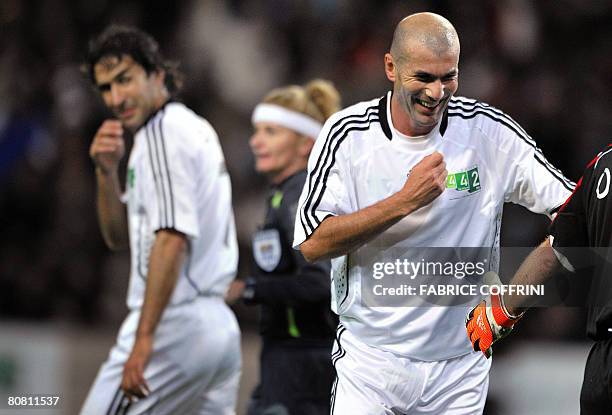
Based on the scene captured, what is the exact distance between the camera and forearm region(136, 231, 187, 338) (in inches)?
217

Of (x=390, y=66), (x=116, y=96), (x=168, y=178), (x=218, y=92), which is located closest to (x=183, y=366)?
(x=168, y=178)

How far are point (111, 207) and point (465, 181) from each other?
7.46 feet

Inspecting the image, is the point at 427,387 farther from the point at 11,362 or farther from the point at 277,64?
the point at 277,64

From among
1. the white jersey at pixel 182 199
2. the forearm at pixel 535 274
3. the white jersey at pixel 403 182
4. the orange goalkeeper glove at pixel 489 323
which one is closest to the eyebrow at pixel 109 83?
the white jersey at pixel 182 199

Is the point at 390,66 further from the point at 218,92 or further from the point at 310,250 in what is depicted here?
the point at 218,92

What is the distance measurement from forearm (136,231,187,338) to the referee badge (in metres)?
0.56

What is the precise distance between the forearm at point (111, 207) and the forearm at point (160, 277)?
678 mm

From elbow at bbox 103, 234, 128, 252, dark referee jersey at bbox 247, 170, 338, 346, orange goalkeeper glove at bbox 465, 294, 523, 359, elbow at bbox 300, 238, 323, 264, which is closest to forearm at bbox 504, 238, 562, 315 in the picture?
orange goalkeeper glove at bbox 465, 294, 523, 359

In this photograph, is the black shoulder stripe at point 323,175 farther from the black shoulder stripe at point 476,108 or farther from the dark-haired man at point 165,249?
the dark-haired man at point 165,249

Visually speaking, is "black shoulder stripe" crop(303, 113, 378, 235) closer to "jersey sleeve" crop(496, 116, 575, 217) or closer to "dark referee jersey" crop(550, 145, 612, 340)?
"jersey sleeve" crop(496, 116, 575, 217)

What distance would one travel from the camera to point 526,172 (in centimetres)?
469

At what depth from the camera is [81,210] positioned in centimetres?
1097

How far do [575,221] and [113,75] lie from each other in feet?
8.81

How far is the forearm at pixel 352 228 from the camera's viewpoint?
432 cm
